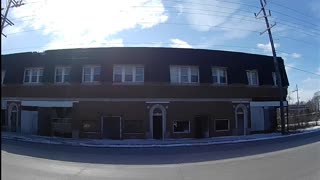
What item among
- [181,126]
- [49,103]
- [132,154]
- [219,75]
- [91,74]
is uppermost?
[219,75]

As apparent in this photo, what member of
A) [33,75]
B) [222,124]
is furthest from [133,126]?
[33,75]

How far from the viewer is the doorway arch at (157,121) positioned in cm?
3216

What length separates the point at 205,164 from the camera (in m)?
15.3

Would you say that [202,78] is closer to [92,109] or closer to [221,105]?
[221,105]

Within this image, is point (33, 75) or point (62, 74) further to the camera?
point (33, 75)

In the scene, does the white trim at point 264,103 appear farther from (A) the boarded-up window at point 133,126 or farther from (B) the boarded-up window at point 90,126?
(B) the boarded-up window at point 90,126

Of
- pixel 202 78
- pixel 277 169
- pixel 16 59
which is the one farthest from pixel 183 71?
pixel 277 169

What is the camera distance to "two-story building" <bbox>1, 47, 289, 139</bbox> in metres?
32.0

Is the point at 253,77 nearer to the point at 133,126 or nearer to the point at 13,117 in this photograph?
the point at 133,126

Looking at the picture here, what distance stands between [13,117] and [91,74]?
1104cm

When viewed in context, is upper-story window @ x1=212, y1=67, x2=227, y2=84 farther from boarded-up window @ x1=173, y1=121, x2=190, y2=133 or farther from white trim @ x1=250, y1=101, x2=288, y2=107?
boarded-up window @ x1=173, y1=121, x2=190, y2=133

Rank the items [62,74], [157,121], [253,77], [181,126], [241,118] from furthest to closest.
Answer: [253,77], [241,118], [62,74], [181,126], [157,121]

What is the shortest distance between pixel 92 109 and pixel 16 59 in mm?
10750

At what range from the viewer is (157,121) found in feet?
106
